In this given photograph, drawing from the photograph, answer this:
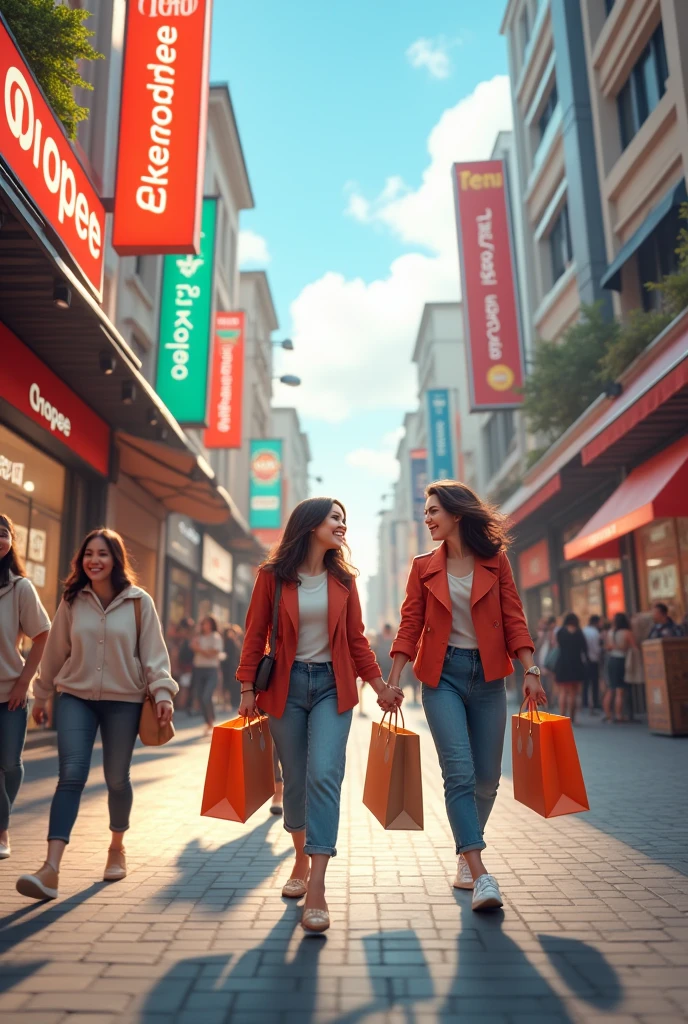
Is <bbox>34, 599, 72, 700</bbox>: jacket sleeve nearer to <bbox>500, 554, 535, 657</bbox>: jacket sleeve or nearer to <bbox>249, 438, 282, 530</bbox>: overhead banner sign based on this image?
<bbox>500, 554, 535, 657</bbox>: jacket sleeve

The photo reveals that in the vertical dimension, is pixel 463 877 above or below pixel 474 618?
below

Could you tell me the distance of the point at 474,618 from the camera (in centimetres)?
412

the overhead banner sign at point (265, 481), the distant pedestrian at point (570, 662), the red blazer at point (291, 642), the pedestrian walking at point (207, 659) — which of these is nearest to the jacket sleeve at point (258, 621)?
the red blazer at point (291, 642)

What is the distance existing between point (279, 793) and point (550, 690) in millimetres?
12484

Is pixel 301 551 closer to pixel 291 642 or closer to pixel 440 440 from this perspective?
pixel 291 642

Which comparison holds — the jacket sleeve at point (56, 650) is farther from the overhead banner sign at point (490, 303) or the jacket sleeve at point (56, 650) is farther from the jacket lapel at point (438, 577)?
the overhead banner sign at point (490, 303)

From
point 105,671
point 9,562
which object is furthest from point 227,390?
point 105,671

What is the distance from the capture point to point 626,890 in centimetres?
403

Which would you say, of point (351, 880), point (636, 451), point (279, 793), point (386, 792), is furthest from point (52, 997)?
point (636, 451)

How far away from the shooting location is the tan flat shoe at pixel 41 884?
3.82 metres

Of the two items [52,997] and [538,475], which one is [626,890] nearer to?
[52,997]

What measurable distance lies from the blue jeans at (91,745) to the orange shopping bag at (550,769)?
6.49 ft

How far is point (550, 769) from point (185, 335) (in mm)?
13945

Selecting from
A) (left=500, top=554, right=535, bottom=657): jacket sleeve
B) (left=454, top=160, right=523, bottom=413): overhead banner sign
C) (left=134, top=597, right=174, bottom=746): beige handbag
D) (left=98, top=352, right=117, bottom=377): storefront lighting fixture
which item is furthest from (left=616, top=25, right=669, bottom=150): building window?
(left=134, top=597, right=174, bottom=746): beige handbag
